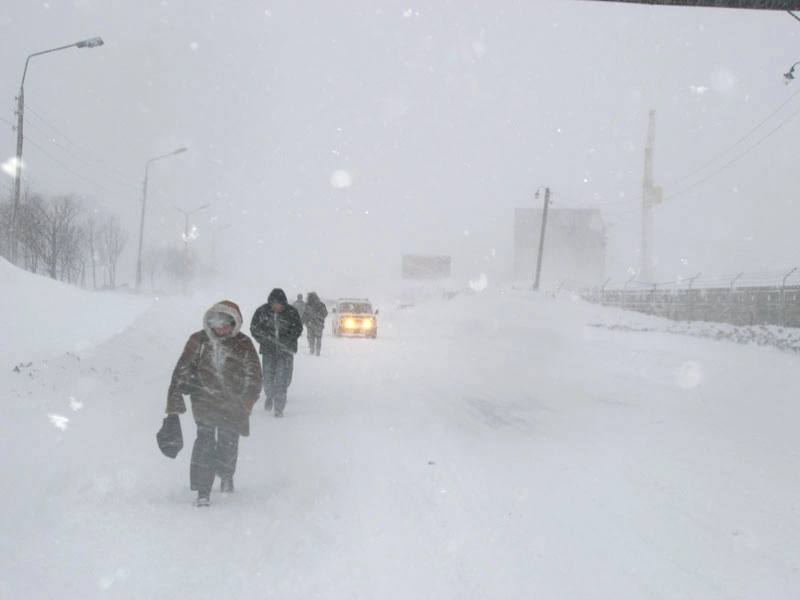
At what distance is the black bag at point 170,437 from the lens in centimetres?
659

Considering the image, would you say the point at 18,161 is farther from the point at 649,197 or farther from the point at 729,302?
the point at 649,197

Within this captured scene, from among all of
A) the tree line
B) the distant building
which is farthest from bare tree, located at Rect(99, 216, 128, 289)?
the distant building

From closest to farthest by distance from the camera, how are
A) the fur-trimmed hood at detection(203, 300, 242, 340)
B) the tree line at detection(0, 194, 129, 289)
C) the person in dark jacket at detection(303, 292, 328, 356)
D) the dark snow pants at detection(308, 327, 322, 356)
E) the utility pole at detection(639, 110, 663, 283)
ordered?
the fur-trimmed hood at detection(203, 300, 242, 340)
the person in dark jacket at detection(303, 292, 328, 356)
the dark snow pants at detection(308, 327, 322, 356)
the tree line at detection(0, 194, 129, 289)
the utility pole at detection(639, 110, 663, 283)

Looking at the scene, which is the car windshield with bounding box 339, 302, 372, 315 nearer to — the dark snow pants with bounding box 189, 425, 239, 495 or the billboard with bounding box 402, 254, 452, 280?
the dark snow pants with bounding box 189, 425, 239, 495

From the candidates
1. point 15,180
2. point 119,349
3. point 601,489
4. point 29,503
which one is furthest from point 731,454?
point 15,180

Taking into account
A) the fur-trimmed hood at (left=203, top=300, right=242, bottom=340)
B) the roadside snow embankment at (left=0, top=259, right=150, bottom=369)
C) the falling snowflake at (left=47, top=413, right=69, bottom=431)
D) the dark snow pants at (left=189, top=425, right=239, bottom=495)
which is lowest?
the falling snowflake at (left=47, top=413, right=69, bottom=431)

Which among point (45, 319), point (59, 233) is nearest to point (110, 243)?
point (59, 233)

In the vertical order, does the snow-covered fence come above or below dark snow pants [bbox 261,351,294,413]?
above

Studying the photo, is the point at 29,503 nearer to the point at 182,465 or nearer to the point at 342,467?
the point at 182,465

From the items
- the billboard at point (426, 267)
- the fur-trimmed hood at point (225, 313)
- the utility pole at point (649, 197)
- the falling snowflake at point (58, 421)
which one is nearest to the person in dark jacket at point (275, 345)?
the falling snowflake at point (58, 421)

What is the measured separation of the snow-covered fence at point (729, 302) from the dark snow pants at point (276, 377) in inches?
737

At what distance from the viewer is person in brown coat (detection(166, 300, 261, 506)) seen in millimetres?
6547

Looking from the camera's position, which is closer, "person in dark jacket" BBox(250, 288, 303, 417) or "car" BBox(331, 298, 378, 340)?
"person in dark jacket" BBox(250, 288, 303, 417)

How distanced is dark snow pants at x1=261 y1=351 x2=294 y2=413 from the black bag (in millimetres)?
4715
